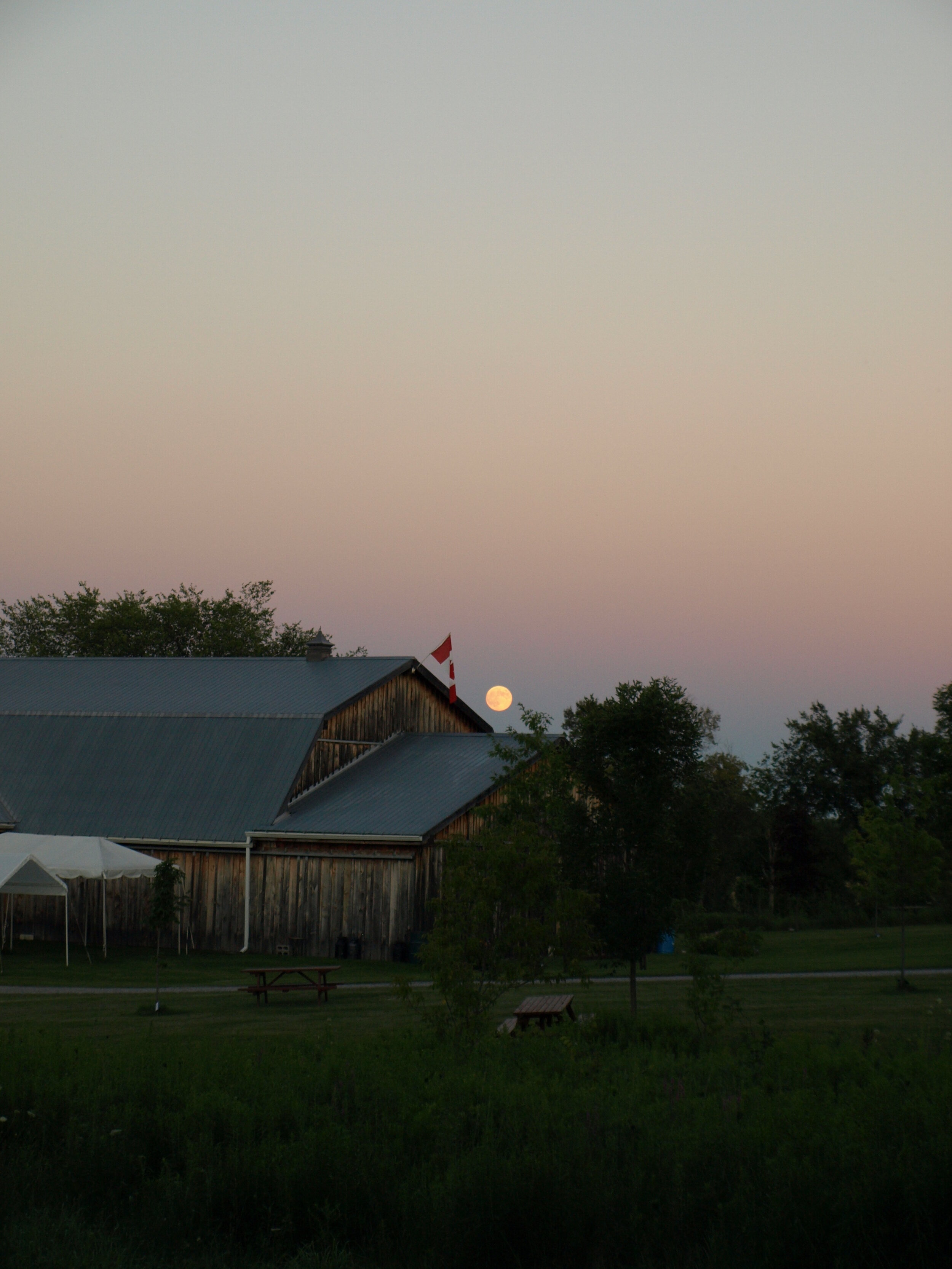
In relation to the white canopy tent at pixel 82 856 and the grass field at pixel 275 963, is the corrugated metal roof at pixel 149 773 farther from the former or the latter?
the grass field at pixel 275 963

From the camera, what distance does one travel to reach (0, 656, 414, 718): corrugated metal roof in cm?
3866

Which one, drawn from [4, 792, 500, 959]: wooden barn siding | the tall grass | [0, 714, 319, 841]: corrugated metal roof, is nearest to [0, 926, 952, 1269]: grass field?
the tall grass

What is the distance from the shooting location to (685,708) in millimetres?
18969

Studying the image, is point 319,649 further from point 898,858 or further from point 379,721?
point 898,858

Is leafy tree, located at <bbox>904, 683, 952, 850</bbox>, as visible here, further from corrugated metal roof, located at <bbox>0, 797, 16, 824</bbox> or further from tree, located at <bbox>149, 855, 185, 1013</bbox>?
corrugated metal roof, located at <bbox>0, 797, 16, 824</bbox>

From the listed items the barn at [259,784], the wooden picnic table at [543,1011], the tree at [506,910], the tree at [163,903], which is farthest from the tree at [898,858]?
the tree at [163,903]

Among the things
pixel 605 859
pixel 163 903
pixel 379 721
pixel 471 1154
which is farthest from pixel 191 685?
pixel 471 1154

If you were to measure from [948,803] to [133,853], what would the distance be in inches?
991

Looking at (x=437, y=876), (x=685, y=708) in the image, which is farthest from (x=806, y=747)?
(x=685, y=708)

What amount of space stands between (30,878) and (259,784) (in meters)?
7.33

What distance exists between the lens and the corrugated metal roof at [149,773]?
115 feet

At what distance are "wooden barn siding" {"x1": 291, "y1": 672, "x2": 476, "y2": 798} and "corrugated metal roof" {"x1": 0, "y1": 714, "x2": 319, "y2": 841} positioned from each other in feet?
2.00

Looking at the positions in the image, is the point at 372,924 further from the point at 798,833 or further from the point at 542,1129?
the point at 798,833

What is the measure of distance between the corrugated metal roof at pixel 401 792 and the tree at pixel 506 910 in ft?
49.3
